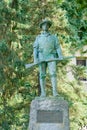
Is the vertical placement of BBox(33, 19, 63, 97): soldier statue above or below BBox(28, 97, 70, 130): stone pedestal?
above

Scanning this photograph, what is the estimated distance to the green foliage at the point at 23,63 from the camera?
1402 centimetres

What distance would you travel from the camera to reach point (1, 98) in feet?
47.6

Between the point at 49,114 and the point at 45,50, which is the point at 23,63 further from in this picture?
the point at 49,114

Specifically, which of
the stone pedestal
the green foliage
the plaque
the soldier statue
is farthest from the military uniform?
the green foliage

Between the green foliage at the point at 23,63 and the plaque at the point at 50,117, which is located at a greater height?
the green foliage at the point at 23,63

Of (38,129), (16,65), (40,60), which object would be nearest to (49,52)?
(40,60)

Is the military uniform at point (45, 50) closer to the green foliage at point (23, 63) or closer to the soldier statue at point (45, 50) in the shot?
the soldier statue at point (45, 50)

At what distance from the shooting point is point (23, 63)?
1411 cm

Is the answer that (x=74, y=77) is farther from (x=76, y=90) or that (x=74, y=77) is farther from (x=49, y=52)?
(x=49, y=52)

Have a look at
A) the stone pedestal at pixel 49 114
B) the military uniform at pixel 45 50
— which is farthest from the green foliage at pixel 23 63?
the stone pedestal at pixel 49 114

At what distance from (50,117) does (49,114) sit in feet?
0.27

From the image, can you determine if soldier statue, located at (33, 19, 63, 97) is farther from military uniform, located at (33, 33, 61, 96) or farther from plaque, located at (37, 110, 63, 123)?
plaque, located at (37, 110, 63, 123)

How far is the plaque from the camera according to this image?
9055 millimetres

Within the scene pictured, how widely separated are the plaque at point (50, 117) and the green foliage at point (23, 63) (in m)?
4.41
